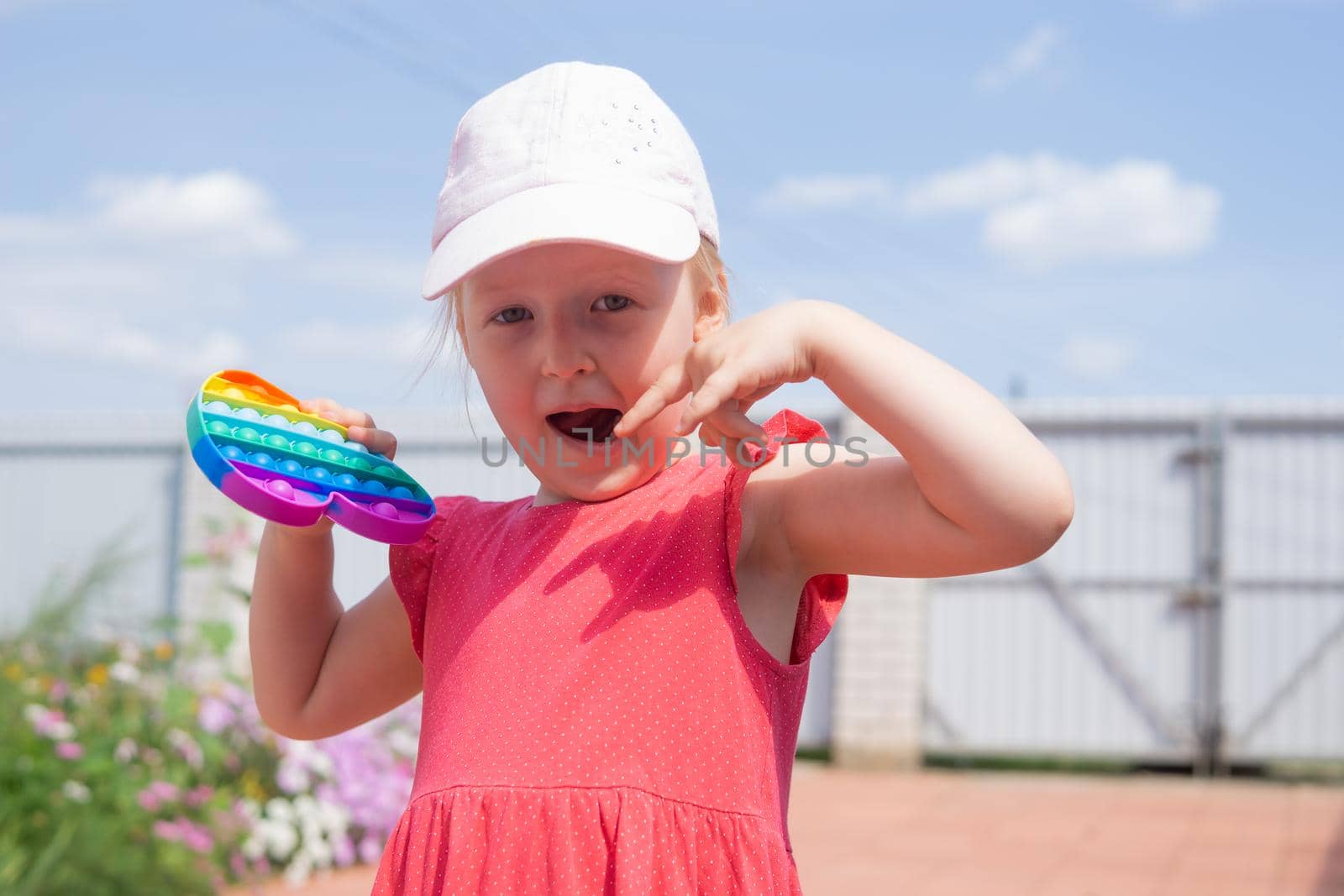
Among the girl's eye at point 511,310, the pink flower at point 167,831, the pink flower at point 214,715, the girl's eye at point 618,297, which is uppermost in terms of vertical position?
the girl's eye at point 618,297

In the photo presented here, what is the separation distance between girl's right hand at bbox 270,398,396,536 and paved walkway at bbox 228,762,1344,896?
133 inches

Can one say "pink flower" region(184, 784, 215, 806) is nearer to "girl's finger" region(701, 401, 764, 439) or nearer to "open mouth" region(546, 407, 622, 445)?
"open mouth" region(546, 407, 622, 445)

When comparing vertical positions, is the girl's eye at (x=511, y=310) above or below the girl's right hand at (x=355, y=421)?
above

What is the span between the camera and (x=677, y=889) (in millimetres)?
1287

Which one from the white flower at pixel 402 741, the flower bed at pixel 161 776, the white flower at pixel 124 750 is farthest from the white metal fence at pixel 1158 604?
the white flower at pixel 124 750

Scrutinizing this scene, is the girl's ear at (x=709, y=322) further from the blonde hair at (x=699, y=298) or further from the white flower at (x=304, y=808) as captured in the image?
the white flower at (x=304, y=808)

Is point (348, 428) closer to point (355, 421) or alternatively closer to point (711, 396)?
point (355, 421)

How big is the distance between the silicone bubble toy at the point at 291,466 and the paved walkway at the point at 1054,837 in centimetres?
348

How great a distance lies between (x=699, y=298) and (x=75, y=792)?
3.25 m

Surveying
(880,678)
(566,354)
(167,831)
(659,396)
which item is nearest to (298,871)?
(167,831)

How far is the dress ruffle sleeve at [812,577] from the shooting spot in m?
→ 1.44

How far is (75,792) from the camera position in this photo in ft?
13.1

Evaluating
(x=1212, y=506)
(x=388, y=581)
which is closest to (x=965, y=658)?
(x=1212, y=506)

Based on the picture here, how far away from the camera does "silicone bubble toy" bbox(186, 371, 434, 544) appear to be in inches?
56.0
